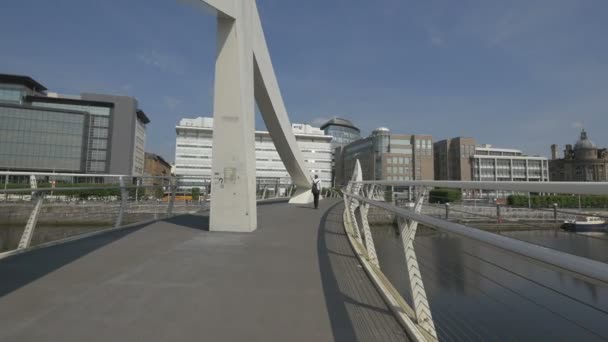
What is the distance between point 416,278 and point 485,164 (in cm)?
9012

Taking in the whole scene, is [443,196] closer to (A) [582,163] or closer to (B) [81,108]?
(B) [81,108]

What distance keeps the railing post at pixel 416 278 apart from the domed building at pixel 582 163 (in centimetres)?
9488

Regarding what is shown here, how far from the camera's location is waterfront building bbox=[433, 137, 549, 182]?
75688mm

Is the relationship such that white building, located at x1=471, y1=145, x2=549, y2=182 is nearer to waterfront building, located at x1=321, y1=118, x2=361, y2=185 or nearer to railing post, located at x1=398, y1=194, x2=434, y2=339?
waterfront building, located at x1=321, y1=118, x2=361, y2=185

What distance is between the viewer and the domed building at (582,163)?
2965 inches

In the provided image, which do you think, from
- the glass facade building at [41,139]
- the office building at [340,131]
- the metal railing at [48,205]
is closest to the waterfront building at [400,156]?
the office building at [340,131]

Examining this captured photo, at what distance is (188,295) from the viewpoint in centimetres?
250

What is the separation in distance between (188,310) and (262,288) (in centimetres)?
66

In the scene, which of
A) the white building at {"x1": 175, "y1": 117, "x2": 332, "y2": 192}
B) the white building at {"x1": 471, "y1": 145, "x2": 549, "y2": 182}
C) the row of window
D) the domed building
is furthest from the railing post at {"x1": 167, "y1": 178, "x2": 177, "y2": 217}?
the domed building

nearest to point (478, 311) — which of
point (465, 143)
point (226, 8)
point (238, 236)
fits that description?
point (238, 236)

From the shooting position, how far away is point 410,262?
2104 millimetres

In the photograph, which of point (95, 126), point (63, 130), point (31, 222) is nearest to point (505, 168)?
point (31, 222)

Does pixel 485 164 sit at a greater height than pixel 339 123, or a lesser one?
lesser

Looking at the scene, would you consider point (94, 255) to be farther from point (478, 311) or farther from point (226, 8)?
point (478, 311)
